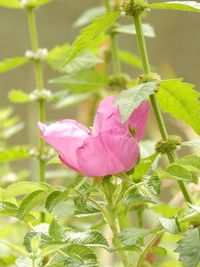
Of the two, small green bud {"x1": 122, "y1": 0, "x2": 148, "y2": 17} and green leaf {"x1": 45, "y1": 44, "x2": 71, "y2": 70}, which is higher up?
green leaf {"x1": 45, "y1": 44, "x2": 71, "y2": 70}

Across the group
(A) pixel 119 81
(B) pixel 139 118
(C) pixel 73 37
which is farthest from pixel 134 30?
(C) pixel 73 37

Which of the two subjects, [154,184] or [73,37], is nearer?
[154,184]

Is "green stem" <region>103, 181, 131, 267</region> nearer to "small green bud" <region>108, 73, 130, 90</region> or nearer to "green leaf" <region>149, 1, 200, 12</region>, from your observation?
"green leaf" <region>149, 1, 200, 12</region>

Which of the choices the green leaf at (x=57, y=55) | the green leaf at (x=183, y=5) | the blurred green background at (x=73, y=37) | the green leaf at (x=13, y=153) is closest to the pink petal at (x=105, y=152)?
the green leaf at (x=183, y=5)

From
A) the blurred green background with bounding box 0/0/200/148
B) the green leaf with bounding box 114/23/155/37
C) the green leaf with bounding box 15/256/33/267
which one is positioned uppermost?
the blurred green background with bounding box 0/0/200/148

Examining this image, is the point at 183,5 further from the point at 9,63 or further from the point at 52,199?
the point at 9,63

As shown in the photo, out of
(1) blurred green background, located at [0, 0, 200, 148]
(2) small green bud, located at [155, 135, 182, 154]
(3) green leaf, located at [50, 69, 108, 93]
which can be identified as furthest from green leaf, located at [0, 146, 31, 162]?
(1) blurred green background, located at [0, 0, 200, 148]

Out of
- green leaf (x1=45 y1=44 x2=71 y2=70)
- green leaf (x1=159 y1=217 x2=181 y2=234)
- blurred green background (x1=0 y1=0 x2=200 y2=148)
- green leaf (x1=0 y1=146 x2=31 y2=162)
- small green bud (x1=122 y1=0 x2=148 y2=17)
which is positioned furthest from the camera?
blurred green background (x1=0 y1=0 x2=200 y2=148)
